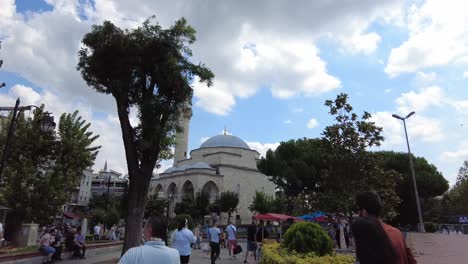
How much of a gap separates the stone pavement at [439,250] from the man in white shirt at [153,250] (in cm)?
1331

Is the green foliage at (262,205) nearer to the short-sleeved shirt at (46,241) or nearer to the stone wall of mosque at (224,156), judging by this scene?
the stone wall of mosque at (224,156)

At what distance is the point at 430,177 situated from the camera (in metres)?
44.1

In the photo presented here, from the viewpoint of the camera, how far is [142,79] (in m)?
13.1

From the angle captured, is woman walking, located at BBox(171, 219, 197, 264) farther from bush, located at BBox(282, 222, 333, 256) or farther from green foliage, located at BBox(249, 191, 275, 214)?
green foliage, located at BBox(249, 191, 275, 214)

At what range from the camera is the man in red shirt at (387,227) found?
3.25m

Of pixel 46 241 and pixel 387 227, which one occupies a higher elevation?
pixel 387 227

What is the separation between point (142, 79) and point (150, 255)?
10.6 metres

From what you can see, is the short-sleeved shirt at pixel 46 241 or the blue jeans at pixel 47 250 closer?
the blue jeans at pixel 47 250

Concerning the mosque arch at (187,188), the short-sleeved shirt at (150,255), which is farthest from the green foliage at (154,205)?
the short-sleeved shirt at (150,255)

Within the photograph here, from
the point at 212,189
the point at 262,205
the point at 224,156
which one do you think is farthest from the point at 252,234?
the point at 224,156

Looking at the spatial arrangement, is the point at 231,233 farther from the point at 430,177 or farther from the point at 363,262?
the point at 430,177

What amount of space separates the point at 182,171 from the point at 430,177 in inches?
1640

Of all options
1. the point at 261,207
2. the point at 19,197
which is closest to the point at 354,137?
the point at 19,197

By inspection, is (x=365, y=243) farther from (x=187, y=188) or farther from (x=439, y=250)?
(x=187, y=188)
